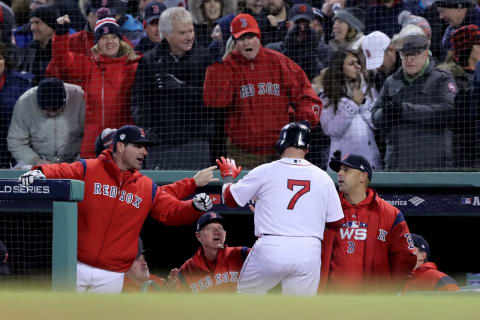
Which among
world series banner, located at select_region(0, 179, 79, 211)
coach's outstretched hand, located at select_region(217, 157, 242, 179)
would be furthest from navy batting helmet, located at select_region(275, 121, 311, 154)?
world series banner, located at select_region(0, 179, 79, 211)

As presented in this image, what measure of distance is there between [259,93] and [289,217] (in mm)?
1956

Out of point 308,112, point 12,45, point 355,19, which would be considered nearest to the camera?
point 308,112

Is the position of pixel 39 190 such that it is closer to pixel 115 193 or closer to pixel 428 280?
pixel 115 193

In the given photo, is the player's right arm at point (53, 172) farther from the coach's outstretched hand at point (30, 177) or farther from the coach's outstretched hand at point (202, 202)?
the coach's outstretched hand at point (202, 202)

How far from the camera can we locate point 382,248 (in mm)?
4859

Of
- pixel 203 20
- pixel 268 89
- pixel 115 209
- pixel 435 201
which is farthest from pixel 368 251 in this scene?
pixel 203 20

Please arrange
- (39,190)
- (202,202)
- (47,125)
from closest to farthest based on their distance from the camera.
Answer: (39,190), (202,202), (47,125)

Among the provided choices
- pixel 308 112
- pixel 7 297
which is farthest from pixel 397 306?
pixel 308 112

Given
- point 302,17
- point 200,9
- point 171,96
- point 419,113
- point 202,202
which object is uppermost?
point 200,9

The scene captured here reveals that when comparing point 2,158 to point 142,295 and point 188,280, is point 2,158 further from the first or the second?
point 142,295

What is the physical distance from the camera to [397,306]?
38.9 inches

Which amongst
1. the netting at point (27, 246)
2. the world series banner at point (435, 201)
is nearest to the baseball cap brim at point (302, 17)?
the world series banner at point (435, 201)

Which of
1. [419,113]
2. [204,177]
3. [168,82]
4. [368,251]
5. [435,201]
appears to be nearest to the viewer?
[368,251]

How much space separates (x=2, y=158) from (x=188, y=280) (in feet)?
7.53
